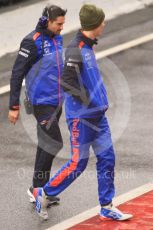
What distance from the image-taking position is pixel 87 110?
29.7 feet

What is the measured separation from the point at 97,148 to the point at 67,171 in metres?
0.38

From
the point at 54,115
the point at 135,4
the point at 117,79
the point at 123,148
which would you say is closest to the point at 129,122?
the point at 123,148

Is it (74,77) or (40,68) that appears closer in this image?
(74,77)

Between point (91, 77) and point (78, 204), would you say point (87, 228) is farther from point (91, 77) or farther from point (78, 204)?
point (91, 77)

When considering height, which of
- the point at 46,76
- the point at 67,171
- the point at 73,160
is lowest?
the point at 67,171

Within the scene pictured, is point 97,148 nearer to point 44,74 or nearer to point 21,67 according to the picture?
point 44,74

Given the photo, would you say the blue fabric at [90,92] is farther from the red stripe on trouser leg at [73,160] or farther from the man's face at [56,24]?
the man's face at [56,24]

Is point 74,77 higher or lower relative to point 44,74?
higher

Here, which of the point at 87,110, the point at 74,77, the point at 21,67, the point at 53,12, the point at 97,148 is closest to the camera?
the point at 74,77

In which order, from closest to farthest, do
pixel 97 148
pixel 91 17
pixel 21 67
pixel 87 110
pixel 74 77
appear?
pixel 91 17
pixel 74 77
pixel 87 110
pixel 97 148
pixel 21 67

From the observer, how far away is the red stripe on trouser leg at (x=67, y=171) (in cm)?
919

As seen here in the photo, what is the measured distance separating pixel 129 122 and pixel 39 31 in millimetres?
2978

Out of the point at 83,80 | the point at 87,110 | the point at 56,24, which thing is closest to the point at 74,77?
the point at 83,80

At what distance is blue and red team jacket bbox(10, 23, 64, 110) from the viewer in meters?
9.59
